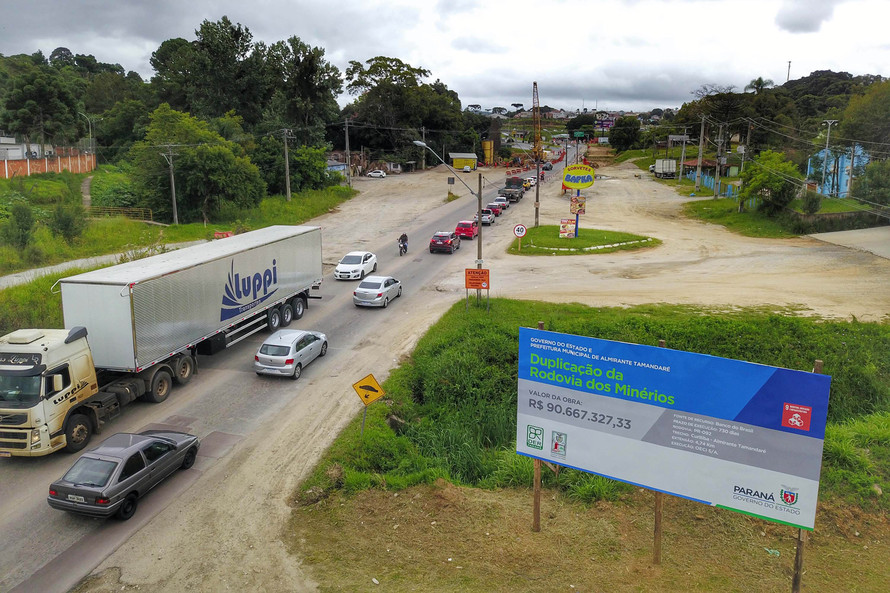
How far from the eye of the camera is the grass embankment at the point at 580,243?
4081cm

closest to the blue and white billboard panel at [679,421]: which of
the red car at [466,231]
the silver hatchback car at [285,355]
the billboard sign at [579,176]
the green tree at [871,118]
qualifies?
the silver hatchback car at [285,355]

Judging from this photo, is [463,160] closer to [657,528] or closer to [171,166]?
[171,166]

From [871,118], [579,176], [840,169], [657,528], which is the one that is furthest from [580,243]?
[657,528]

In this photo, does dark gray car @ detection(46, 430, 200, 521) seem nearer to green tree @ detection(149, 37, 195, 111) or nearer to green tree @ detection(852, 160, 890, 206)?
green tree @ detection(852, 160, 890, 206)

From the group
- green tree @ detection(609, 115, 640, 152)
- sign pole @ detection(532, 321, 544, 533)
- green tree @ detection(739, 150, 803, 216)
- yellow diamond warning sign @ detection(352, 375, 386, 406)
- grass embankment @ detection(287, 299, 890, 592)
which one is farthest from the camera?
green tree @ detection(609, 115, 640, 152)

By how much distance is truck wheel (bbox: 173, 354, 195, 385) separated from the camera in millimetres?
18594

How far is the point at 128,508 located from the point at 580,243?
1382 inches

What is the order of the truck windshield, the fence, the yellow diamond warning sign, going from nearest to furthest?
the truck windshield
the yellow diamond warning sign
the fence

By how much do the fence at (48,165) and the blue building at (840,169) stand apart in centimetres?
7475

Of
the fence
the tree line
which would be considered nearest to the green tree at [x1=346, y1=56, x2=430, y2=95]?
the tree line

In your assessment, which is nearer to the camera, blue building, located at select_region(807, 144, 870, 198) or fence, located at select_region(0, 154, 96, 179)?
blue building, located at select_region(807, 144, 870, 198)

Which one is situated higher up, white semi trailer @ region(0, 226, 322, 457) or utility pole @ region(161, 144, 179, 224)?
utility pole @ region(161, 144, 179, 224)

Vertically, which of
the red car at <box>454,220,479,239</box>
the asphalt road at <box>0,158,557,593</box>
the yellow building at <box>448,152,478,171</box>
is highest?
the yellow building at <box>448,152,478,171</box>

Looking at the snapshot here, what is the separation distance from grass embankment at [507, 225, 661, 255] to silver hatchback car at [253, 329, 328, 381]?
22.9 metres
